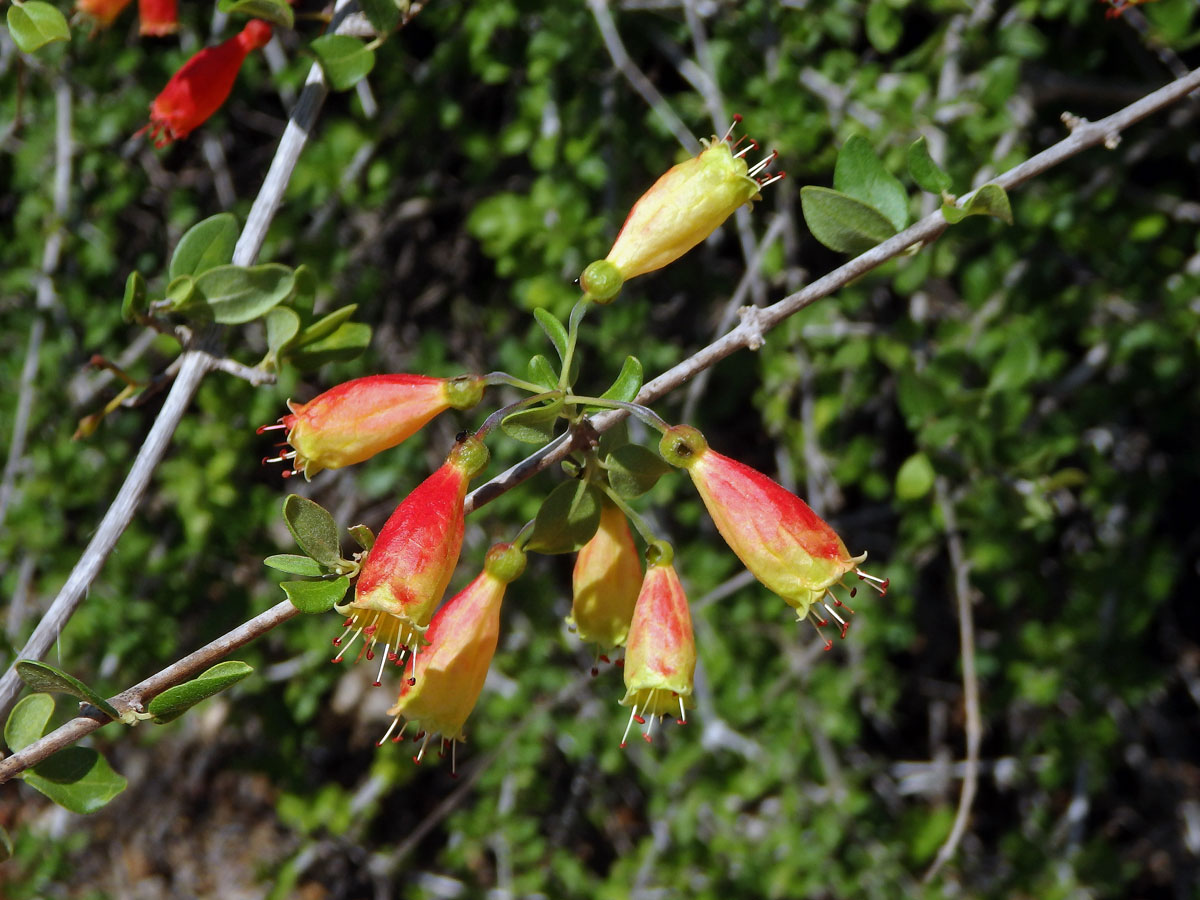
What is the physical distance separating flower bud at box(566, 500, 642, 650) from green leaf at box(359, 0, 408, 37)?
716 mm

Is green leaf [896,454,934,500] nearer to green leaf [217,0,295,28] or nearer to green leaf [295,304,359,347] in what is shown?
green leaf [295,304,359,347]

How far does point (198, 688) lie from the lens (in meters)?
1.05

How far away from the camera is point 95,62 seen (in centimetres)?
231

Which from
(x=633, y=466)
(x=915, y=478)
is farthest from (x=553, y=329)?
(x=915, y=478)

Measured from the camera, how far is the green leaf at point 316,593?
1051 millimetres

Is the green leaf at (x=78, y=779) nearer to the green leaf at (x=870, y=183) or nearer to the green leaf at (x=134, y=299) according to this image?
the green leaf at (x=134, y=299)

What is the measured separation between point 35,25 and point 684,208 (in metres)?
0.88

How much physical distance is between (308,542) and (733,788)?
5.84 ft

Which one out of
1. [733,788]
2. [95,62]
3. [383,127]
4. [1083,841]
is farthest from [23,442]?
[1083,841]

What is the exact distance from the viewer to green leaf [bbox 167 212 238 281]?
1.36 metres

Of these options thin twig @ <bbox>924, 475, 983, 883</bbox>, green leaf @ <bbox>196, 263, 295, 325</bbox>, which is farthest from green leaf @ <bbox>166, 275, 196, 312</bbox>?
thin twig @ <bbox>924, 475, 983, 883</bbox>

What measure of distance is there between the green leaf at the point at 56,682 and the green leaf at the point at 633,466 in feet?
1.97

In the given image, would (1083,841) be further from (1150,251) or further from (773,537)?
(773,537)

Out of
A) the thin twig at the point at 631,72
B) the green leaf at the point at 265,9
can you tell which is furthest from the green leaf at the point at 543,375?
the thin twig at the point at 631,72
